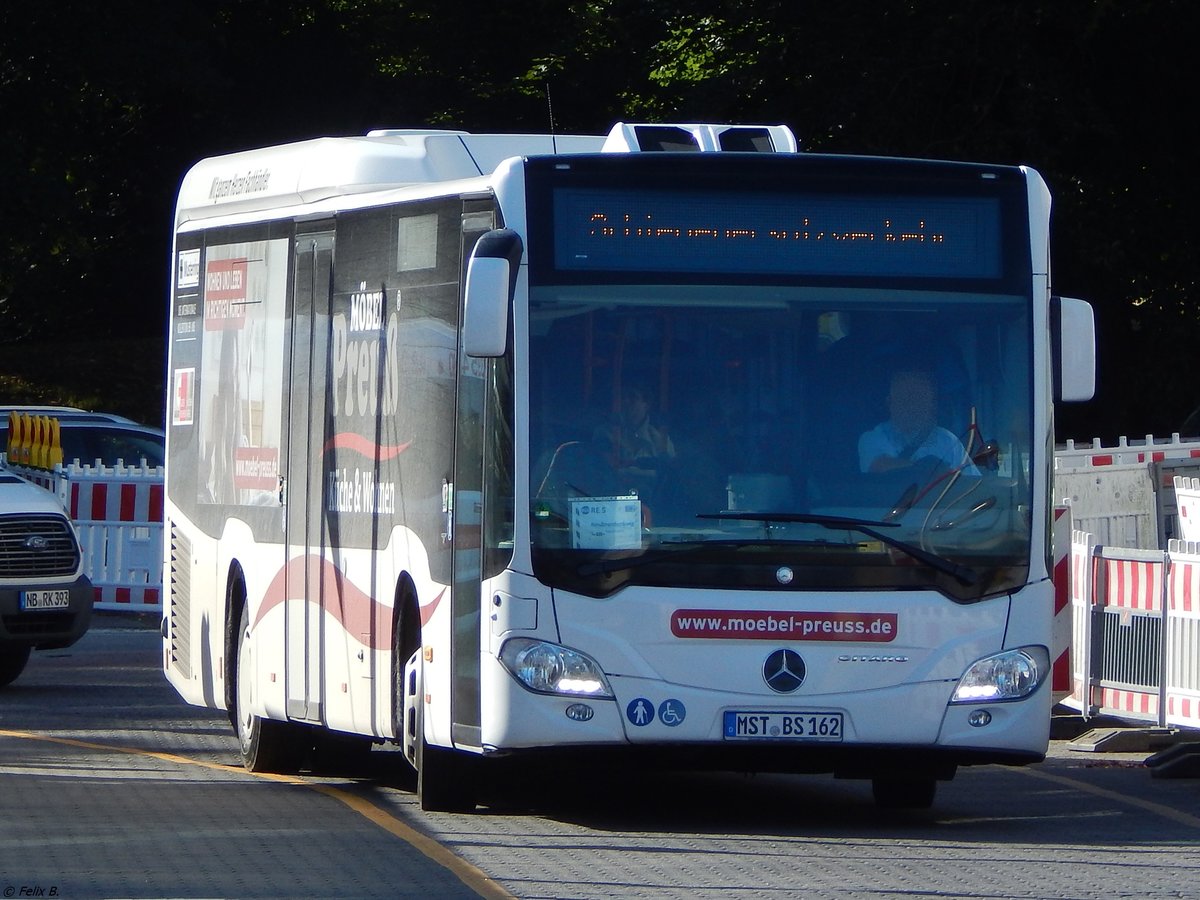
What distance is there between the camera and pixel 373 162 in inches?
474

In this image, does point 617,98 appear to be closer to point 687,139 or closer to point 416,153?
point 416,153

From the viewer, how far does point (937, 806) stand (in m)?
11.6

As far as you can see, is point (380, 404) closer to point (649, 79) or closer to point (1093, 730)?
point (1093, 730)

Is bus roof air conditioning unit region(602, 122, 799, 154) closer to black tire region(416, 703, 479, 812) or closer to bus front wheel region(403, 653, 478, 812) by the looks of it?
bus front wheel region(403, 653, 478, 812)

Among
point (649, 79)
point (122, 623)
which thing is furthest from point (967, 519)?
point (649, 79)

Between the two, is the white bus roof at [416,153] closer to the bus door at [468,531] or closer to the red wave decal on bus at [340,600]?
the bus door at [468,531]

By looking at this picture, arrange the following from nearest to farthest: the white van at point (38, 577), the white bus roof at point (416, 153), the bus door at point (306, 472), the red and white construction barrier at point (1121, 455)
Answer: the white bus roof at point (416, 153)
the bus door at point (306, 472)
the white van at point (38, 577)
the red and white construction barrier at point (1121, 455)

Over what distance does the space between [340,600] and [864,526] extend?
2.97 meters

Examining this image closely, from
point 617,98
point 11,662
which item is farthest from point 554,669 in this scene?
point 617,98

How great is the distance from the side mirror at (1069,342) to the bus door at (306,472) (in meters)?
3.65

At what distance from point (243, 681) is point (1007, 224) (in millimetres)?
5130

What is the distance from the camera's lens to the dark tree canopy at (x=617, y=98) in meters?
32.7

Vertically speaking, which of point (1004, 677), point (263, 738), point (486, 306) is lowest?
point (263, 738)

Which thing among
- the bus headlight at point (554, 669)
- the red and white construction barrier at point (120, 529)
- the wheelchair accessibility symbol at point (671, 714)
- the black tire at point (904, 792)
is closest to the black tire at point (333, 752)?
the black tire at point (904, 792)
